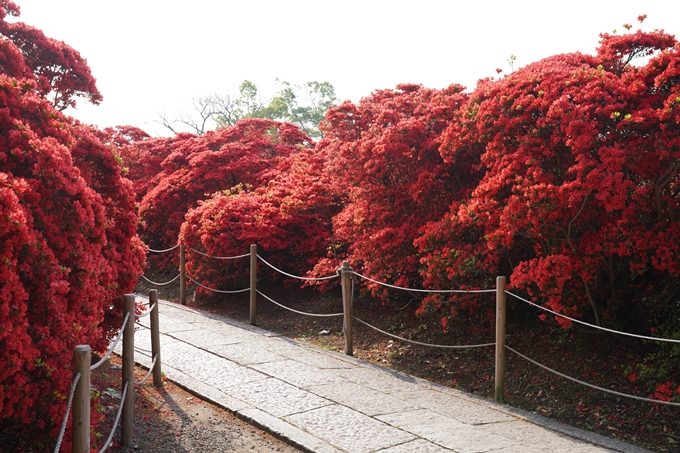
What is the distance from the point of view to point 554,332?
7.29 m

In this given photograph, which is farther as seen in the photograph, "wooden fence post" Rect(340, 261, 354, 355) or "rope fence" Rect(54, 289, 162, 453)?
"wooden fence post" Rect(340, 261, 354, 355)

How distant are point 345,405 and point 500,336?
5.34 feet

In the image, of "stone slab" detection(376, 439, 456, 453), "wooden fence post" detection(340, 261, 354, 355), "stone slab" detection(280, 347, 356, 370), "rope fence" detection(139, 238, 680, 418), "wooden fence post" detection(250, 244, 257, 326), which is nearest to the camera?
"stone slab" detection(376, 439, 456, 453)

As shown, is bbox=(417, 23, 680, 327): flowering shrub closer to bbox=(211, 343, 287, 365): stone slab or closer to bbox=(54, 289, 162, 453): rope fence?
bbox=(211, 343, 287, 365): stone slab

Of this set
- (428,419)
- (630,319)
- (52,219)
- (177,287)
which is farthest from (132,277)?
(177,287)

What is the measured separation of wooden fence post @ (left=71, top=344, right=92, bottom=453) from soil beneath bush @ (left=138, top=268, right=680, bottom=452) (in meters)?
4.10

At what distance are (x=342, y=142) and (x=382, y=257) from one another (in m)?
2.24

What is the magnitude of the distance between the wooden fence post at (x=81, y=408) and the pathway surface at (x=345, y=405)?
5.70 ft

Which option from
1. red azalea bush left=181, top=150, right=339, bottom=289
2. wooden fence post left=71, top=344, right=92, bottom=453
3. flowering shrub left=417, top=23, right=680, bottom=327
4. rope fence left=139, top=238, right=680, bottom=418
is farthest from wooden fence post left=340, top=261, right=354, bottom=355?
wooden fence post left=71, top=344, right=92, bottom=453

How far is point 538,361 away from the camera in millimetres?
6762

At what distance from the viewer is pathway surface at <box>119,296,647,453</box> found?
461cm

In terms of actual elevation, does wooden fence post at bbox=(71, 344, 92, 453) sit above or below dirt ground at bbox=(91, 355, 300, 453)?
above

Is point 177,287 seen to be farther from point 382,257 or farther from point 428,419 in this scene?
point 428,419

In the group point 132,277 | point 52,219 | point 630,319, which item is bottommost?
point 630,319
